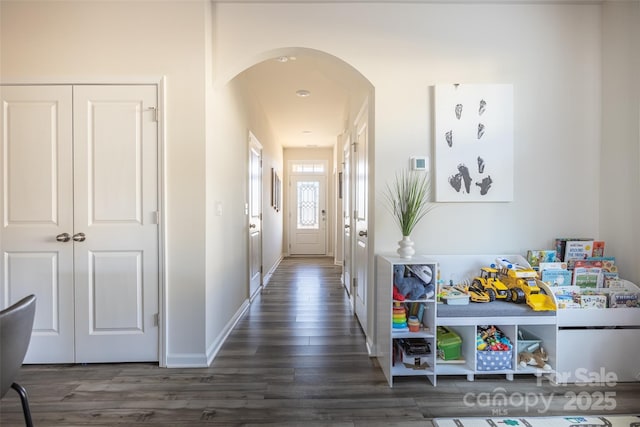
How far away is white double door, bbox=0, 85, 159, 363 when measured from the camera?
7.03 ft

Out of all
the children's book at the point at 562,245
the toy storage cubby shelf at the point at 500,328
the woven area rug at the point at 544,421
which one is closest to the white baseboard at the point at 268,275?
the toy storage cubby shelf at the point at 500,328

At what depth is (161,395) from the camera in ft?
6.08

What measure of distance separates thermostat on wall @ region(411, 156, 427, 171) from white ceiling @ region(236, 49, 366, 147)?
2.48 feet

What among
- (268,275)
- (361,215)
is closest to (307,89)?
(361,215)

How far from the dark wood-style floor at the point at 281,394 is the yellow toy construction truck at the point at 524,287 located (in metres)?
0.54

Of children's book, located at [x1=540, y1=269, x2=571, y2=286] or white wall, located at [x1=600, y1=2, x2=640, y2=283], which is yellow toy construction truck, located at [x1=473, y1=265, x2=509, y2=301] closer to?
children's book, located at [x1=540, y1=269, x2=571, y2=286]

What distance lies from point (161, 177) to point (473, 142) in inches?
91.4

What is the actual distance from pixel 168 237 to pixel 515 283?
8.13 feet

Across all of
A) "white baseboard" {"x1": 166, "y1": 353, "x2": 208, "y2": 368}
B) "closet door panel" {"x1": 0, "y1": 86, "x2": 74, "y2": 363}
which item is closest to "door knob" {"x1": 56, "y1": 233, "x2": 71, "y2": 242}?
"closet door panel" {"x1": 0, "y1": 86, "x2": 74, "y2": 363}

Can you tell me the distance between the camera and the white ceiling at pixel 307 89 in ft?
9.95

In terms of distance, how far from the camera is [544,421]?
A: 164 centimetres

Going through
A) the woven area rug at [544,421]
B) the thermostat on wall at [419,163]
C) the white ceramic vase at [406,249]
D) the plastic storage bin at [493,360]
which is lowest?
the woven area rug at [544,421]

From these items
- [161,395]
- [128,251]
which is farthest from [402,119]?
[161,395]

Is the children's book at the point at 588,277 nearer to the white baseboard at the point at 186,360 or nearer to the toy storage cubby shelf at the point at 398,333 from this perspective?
the toy storage cubby shelf at the point at 398,333
